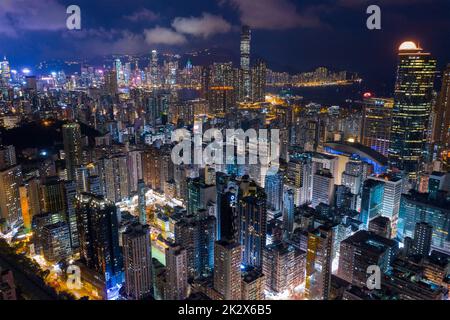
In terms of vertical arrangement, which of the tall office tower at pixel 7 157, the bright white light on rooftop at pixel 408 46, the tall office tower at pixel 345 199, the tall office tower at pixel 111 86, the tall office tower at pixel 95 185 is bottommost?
the tall office tower at pixel 345 199

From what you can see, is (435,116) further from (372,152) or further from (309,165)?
(309,165)

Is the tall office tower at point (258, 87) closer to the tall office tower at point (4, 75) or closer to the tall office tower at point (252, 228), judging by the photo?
the tall office tower at point (252, 228)

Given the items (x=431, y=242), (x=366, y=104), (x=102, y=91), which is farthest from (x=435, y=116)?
(x=102, y=91)

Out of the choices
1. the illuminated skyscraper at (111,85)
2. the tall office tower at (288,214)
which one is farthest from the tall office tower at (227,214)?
the illuminated skyscraper at (111,85)

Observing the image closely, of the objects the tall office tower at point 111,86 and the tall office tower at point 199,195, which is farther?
the tall office tower at point 111,86

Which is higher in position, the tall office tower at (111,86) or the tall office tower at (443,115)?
the tall office tower at (111,86)

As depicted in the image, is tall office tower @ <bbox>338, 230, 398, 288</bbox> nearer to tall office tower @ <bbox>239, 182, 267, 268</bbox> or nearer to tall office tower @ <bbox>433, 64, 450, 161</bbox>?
tall office tower @ <bbox>239, 182, 267, 268</bbox>

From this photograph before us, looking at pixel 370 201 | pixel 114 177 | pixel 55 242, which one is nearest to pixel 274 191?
pixel 370 201
